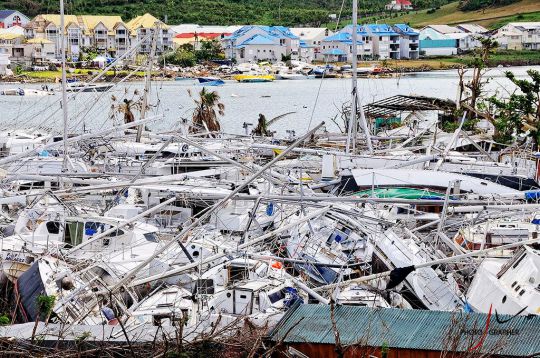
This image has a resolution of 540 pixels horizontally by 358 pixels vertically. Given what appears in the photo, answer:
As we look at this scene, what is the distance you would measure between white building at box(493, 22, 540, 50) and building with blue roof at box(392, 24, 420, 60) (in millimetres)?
10070

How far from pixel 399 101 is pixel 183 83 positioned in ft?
203

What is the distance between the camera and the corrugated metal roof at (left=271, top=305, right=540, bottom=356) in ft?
34.7

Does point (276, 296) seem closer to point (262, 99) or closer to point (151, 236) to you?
point (151, 236)

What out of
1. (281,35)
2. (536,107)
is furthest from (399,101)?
(281,35)

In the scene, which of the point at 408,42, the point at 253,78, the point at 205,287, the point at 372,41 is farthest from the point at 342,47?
the point at 205,287

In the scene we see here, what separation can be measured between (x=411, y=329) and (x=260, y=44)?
10459 cm

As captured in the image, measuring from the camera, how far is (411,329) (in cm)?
1116

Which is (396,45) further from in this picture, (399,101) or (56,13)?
(399,101)

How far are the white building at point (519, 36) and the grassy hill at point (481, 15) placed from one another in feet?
27.3

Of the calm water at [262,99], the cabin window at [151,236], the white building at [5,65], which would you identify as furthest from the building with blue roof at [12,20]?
the cabin window at [151,236]

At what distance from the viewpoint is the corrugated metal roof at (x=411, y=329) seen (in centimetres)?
1059

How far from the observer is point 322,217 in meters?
17.0

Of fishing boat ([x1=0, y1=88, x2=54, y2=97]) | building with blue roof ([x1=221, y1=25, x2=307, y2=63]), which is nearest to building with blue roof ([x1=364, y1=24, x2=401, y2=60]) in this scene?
building with blue roof ([x1=221, y1=25, x2=307, y2=63])

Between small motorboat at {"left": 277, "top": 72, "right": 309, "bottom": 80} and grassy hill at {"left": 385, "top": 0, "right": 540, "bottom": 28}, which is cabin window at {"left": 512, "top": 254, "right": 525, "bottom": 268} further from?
grassy hill at {"left": 385, "top": 0, "right": 540, "bottom": 28}
